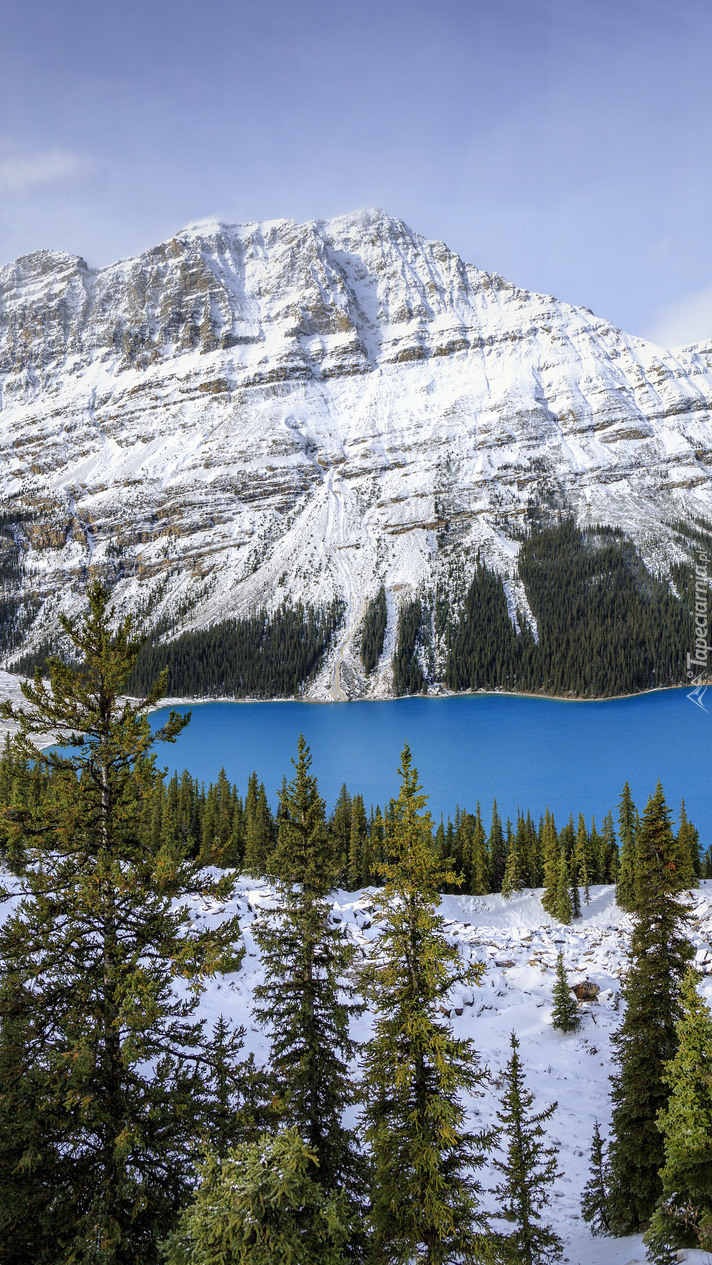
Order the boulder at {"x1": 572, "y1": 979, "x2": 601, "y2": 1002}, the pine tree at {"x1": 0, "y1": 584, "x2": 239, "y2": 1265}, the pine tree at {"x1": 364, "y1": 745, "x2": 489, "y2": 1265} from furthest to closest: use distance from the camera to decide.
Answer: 1. the boulder at {"x1": 572, "y1": 979, "x2": 601, "y2": 1002}
2. the pine tree at {"x1": 364, "y1": 745, "x2": 489, "y2": 1265}
3. the pine tree at {"x1": 0, "y1": 584, "x2": 239, "y2": 1265}

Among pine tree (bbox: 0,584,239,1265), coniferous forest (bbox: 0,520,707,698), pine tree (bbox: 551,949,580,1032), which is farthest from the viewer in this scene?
coniferous forest (bbox: 0,520,707,698)

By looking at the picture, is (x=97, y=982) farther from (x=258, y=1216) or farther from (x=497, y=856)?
(x=497, y=856)

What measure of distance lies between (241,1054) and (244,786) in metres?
67.2

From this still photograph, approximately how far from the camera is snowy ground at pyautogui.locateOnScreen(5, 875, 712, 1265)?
19656mm

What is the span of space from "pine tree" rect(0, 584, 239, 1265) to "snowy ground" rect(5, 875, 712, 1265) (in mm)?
7597

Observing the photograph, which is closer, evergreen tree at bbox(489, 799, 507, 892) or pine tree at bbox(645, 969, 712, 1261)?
pine tree at bbox(645, 969, 712, 1261)

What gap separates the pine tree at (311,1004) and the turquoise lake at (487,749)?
47.5 meters

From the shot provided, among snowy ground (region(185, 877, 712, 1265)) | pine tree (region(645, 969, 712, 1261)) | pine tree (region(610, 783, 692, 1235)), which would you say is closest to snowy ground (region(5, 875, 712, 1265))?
snowy ground (region(185, 877, 712, 1265))

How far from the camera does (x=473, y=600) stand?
171 metres

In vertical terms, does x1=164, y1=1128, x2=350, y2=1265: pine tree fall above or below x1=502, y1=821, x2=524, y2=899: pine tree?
above

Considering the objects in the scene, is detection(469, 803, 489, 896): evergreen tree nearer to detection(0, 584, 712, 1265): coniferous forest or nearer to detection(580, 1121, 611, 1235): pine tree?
detection(580, 1121, 611, 1235): pine tree

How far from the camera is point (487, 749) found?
9962 cm

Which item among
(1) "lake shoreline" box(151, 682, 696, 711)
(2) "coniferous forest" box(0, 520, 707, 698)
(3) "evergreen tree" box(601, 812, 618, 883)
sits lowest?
(3) "evergreen tree" box(601, 812, 618, 883)

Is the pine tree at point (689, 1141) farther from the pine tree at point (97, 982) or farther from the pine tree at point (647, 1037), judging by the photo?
the pine tree at point (97, 982)
